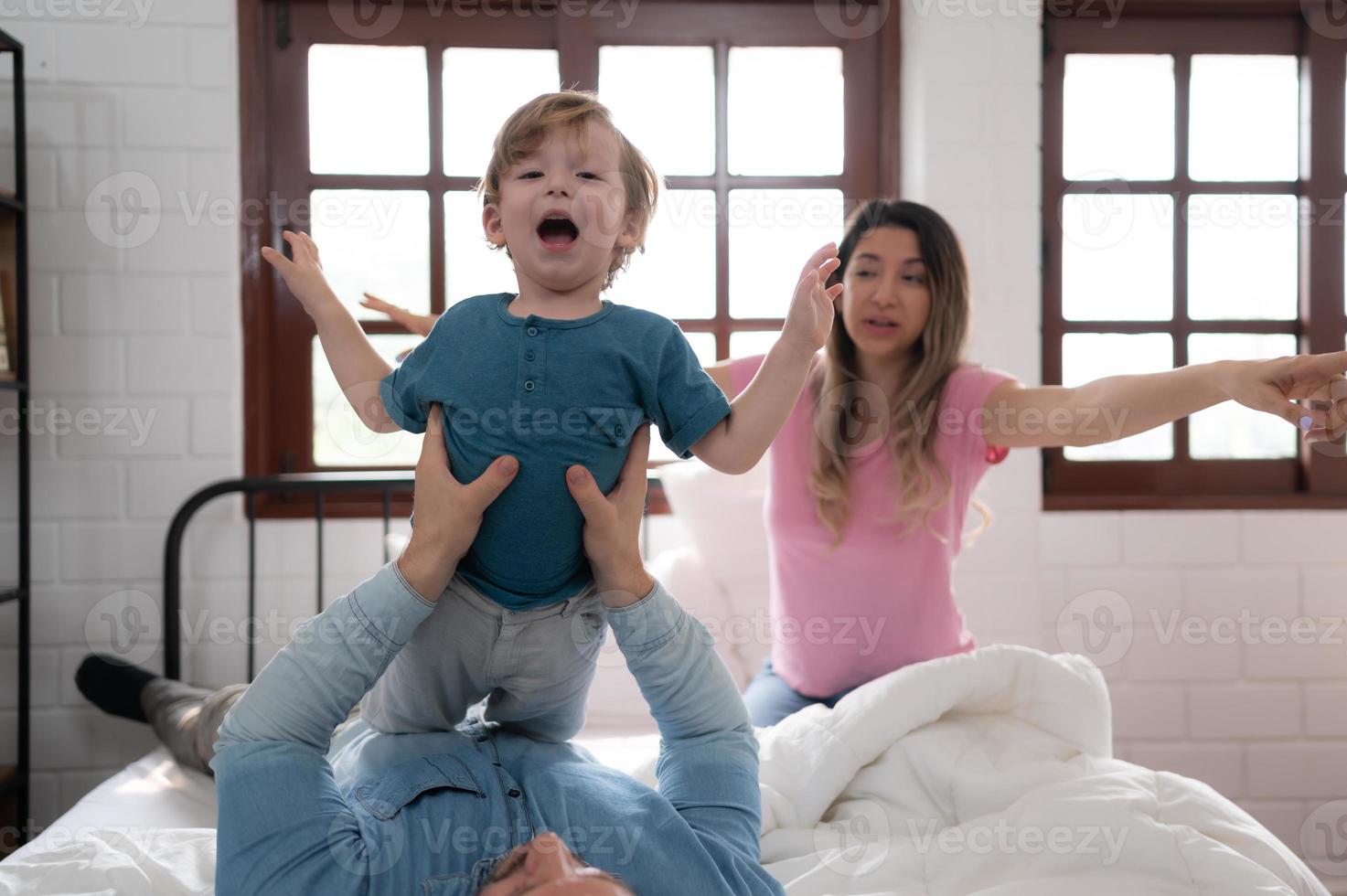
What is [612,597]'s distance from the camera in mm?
1057

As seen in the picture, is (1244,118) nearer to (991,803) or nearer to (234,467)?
(991,803)

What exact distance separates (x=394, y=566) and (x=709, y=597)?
1.26 m

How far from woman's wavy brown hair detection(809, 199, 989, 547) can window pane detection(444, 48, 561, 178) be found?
1179mm

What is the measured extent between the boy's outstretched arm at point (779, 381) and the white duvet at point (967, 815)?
49cm

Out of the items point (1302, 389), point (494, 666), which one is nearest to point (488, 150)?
point (494, 666)

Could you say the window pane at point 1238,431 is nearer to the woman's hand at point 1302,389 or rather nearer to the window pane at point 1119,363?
the window pane at point 1119,363

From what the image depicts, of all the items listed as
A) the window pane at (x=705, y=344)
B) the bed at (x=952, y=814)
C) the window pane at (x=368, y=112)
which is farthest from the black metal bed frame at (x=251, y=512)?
the window pane at (x=368, y=112)

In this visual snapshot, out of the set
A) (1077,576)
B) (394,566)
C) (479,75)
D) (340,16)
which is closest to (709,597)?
(1077,576)

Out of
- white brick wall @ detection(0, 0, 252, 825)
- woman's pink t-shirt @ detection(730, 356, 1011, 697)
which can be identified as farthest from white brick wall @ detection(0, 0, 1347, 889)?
woman's pink t-shirt @ detection(730, 356, 1011, 697)

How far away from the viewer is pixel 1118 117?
109 inches

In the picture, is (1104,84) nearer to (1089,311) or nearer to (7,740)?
(1089,311)

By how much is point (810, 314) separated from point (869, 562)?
35.6 inches

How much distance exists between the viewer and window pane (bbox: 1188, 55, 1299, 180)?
279cm

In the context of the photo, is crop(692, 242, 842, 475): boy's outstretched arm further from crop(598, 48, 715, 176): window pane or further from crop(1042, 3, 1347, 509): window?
crop(1042, 3, 1347, 509): window
